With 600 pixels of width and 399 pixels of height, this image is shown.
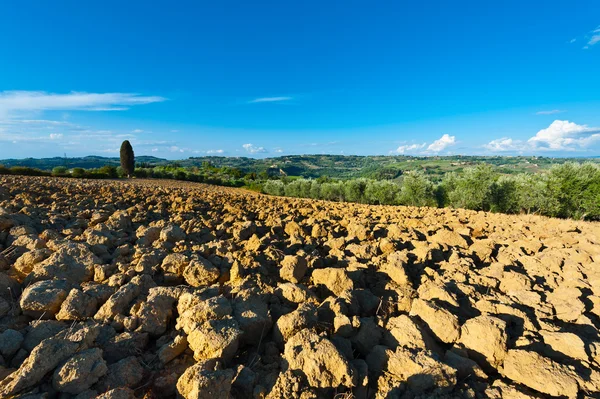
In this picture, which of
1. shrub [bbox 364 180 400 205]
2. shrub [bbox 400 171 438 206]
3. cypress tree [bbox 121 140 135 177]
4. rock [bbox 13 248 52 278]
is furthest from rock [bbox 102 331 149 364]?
cypress tree [bbox 121 140 135 177]

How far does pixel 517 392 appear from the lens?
7.37ft

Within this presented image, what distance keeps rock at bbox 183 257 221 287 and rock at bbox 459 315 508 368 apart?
3234mm

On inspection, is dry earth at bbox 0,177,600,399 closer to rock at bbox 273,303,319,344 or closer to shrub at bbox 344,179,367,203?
rock at bbox 273,303,319,344

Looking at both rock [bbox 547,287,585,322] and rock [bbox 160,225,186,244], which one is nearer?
rock [bbox 547,287,585,322]

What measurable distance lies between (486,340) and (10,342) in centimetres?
463

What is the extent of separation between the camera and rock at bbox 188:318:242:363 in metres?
2.61

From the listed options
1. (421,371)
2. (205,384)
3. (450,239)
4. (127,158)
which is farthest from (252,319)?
(127,158)

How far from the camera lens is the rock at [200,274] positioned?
4027mm

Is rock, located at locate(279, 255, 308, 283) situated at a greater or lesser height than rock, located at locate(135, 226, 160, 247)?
lesser

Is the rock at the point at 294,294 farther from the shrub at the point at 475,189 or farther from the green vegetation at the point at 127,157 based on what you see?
the green vegetation at the point at 127,157

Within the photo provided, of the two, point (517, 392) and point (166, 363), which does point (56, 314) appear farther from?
point (517, 392)

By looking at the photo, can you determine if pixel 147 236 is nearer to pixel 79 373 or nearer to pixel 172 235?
pixel 172 235

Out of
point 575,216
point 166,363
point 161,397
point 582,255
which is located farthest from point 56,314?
point 575,216

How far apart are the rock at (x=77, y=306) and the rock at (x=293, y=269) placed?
2453 millimetres
